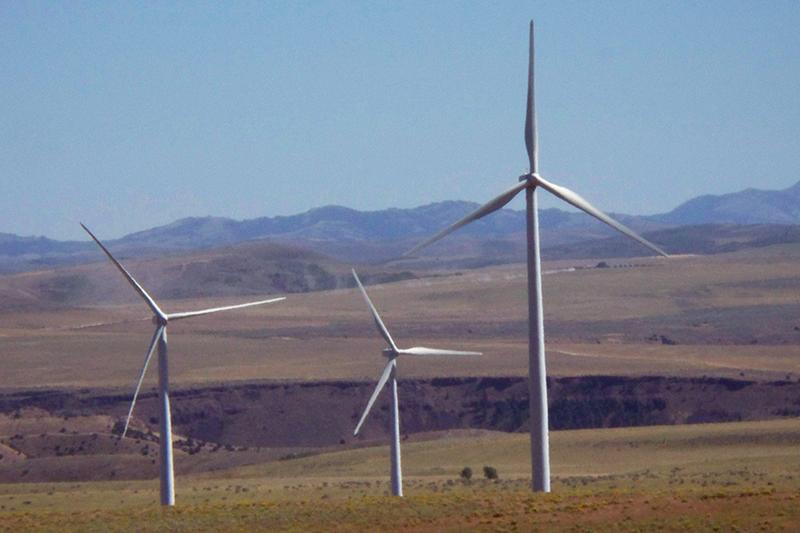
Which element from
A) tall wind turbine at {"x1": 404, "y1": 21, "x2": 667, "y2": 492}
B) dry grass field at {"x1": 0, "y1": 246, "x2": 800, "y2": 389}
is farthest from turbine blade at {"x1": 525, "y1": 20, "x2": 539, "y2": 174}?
dry grass field at {"x1": 0, "y1": 246, "x2": 800, "y2": 389}

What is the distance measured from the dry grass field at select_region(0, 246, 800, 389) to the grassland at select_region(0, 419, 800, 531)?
26.7 metres

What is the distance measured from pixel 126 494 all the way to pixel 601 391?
43.3 metres

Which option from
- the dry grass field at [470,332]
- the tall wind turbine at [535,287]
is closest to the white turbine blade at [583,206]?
the tall wind turbine at [535,287]

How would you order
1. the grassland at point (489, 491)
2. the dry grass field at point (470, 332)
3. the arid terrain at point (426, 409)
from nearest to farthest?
the grassland at point (489, 491) → the arid terrain at point (426, 409) → the dry grass field at point (470, 332)

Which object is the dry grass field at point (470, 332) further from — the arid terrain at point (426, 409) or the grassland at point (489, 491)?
the grassland at point (489, 491)

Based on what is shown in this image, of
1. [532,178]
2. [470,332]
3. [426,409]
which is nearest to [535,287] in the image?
[532,178]

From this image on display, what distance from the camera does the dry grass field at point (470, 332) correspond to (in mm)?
104562

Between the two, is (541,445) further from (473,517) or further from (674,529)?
(674,529)

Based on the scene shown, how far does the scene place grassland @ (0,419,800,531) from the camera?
30.2 metres

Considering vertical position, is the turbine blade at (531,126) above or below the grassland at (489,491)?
above

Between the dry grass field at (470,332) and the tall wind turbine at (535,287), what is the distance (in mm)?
57478

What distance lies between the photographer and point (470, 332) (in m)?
136

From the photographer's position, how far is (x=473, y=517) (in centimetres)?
3094

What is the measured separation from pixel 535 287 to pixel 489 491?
10.0m
